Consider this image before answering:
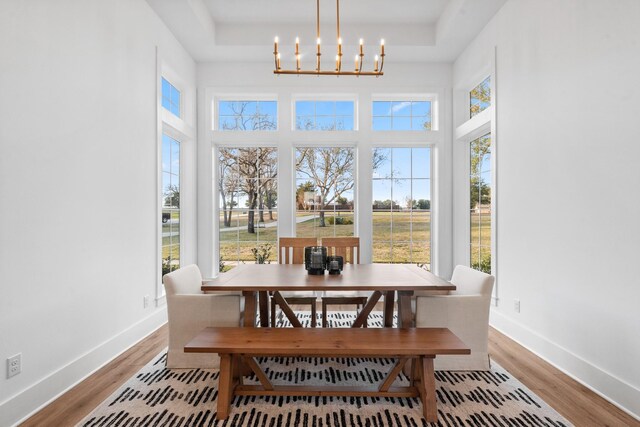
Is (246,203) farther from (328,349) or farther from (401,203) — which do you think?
(328,349)

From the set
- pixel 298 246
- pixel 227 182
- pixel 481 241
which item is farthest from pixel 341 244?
pixel 227 182

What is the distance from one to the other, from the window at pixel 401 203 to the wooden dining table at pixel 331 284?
1.82 metres

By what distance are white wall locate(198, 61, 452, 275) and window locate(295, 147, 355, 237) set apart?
143 mm

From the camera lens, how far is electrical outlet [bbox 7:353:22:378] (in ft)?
6.13

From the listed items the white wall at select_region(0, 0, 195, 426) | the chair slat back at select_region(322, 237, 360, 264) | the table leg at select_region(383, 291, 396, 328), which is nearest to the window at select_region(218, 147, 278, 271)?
the chair slat back at select_region(322, 237, 360, 264)

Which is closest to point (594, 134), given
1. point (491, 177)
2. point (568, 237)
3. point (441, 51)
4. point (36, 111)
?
point (568, 237)

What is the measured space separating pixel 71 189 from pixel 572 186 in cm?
348

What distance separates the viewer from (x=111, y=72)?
2.79 m

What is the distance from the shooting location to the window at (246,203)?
4750 mm

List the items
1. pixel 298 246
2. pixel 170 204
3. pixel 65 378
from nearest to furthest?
pixel 65 378, pixel 298 246, pixel 170 204

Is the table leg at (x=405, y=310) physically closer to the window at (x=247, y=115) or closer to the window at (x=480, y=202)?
the window at (x=480, y=202)

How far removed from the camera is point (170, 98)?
4.12 m

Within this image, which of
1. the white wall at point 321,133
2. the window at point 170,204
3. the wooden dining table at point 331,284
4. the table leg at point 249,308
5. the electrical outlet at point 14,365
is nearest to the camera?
the electrical outlet at point 14,365

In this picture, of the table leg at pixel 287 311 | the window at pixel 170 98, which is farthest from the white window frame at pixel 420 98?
the table leg at pixel 287 311
